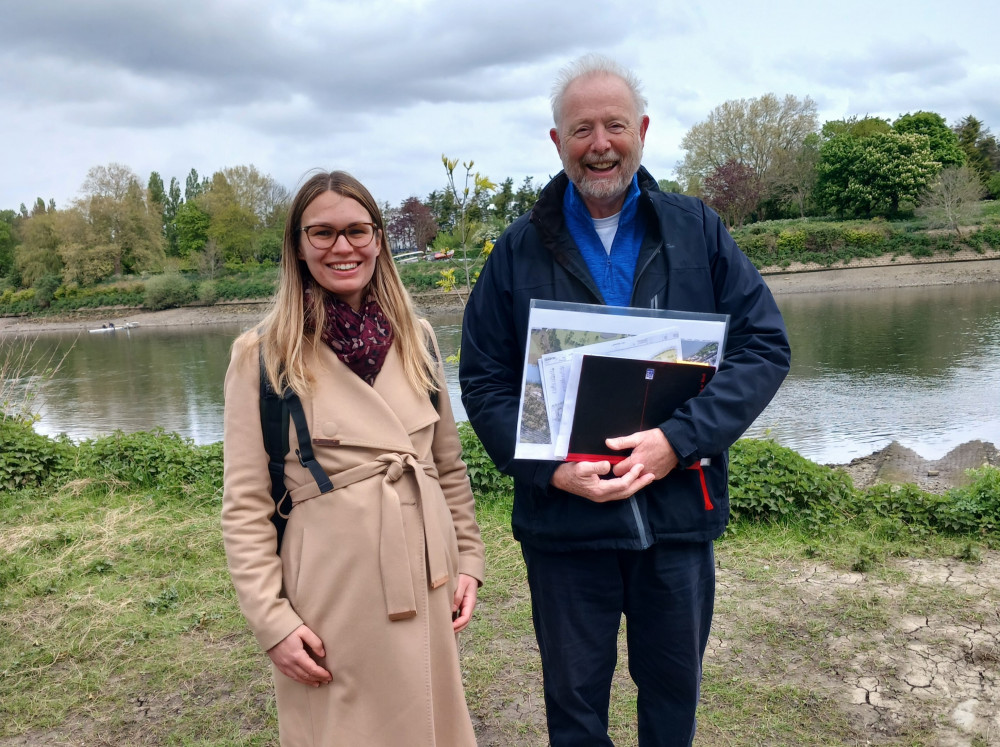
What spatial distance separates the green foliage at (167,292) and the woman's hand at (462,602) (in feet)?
171

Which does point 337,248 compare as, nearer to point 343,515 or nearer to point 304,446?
point 304,446

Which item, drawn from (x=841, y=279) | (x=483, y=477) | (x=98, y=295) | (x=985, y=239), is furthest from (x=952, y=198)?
(x=98, y=295)

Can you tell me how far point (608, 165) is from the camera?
6.91 feet

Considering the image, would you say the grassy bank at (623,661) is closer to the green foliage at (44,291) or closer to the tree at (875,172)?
the tree at (875,172)

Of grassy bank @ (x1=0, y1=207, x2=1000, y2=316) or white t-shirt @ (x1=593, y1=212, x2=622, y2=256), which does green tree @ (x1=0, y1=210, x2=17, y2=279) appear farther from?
white t-shirt @ (x1=593, y1=212, x2=622, y2=256)

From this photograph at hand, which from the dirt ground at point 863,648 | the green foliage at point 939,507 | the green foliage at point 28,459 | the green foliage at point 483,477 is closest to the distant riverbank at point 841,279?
the green foliage at point 28,459

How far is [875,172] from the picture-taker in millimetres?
47000

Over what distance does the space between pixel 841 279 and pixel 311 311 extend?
39367 mm

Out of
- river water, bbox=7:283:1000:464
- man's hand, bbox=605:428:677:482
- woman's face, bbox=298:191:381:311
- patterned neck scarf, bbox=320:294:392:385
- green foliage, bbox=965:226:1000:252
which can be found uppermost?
green foliage, bbox=965:226:1000:252

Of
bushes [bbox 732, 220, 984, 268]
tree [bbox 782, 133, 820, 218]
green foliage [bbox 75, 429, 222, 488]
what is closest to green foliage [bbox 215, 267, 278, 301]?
bushes [bbox 732, 220, 984, 268]

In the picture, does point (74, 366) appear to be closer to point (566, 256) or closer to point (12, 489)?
point (12, 489)

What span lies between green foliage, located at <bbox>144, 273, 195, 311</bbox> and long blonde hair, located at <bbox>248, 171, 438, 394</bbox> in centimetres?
5188

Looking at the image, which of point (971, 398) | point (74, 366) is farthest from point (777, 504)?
point (74, 366)

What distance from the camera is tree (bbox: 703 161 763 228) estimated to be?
50812 mm
